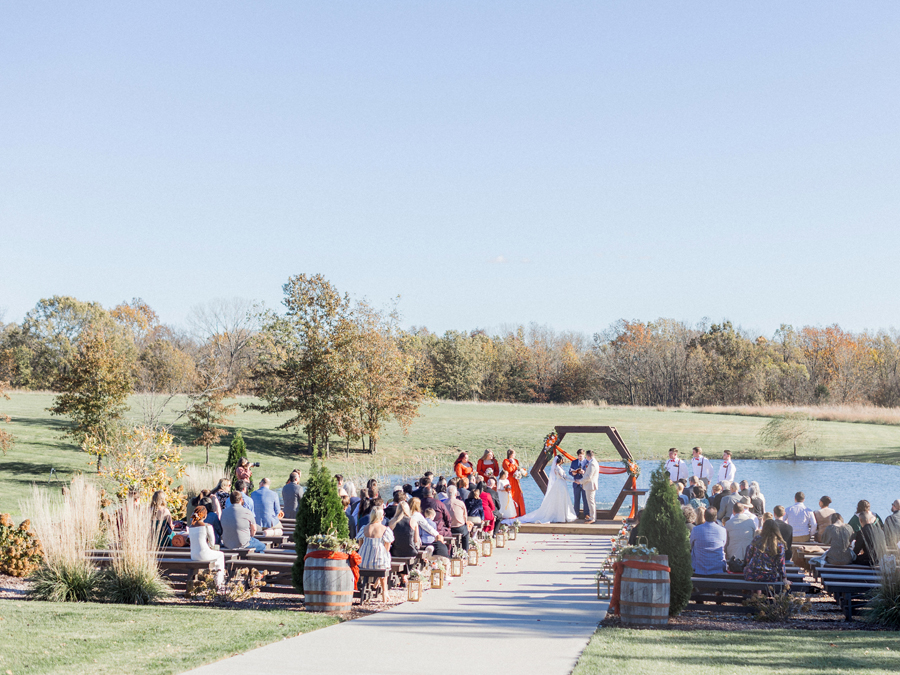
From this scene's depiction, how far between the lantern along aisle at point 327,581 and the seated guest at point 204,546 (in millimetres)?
1824

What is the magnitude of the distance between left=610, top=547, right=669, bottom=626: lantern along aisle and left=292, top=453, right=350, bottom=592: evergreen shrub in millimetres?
3713

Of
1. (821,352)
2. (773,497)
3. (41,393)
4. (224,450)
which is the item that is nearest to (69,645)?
(773,497)

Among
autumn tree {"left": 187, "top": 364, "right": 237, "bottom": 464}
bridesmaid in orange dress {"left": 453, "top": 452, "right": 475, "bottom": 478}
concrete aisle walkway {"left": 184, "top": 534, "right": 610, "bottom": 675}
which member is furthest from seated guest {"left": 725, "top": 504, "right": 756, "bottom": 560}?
autumn tree {"left": 187, "top": 364, "right": 237, "bottom": 464}

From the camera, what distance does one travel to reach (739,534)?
464 inches

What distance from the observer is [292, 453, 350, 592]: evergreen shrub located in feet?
35.8

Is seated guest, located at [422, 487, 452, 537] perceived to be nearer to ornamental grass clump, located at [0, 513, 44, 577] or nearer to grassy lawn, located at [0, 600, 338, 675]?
grassy lawn, located at [0, 600, 338, 675]

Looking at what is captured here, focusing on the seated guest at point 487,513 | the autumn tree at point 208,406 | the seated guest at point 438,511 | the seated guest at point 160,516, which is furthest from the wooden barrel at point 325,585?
the autumn tree at point 208,406

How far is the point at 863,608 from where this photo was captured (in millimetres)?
10672

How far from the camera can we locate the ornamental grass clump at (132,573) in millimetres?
10727

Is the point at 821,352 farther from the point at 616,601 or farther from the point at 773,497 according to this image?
the point at 616,601

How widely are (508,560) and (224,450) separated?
1187 inches

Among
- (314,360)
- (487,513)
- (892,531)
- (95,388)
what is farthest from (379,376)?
(892,531)

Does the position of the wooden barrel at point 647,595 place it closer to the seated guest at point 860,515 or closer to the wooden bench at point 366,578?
the wooden bench at point 366,578

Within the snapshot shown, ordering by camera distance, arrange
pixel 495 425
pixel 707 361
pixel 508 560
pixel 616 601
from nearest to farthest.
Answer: pixel 616 601
pixel 508 560
pixel 495 425
pixel 707 361
